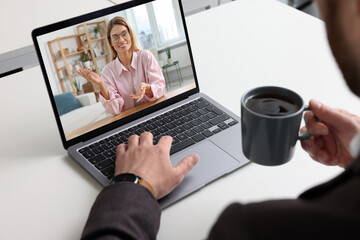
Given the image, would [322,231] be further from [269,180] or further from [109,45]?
[109,45]

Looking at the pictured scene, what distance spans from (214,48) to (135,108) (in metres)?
0.44

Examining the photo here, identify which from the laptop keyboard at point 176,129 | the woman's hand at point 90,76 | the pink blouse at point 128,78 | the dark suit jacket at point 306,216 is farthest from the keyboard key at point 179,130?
the dark suit jacket at point 306,216

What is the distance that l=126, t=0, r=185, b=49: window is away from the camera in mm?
1006

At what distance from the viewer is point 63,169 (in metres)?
0.95

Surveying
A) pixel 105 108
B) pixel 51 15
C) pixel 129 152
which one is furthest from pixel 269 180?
pixel 51 15

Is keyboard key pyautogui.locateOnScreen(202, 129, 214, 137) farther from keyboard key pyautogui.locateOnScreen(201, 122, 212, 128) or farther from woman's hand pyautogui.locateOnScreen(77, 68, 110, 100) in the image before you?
woman's hand pyautogui.locateOnScreen(77, 68, 110, 100)

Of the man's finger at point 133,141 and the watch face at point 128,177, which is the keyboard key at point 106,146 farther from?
the watch face at point 128,177

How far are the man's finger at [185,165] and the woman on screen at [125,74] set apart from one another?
0.23 meters

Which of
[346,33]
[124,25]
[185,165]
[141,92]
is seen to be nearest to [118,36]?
[124,25]

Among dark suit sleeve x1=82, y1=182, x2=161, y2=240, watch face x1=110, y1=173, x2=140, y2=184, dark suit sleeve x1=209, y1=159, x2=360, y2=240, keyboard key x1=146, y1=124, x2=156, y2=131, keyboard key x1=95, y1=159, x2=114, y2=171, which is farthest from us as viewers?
keyboard key x1=146, y1=124, x2=156, y2=131

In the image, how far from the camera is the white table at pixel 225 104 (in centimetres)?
82

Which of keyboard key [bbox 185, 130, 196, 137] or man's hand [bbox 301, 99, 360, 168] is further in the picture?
keyboard key [bbox 185, 130, 196, 137]

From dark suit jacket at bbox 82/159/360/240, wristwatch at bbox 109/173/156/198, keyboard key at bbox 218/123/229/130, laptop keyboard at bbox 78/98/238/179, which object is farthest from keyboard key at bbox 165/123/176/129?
dark suit jacket at bbox 82/159/360/240

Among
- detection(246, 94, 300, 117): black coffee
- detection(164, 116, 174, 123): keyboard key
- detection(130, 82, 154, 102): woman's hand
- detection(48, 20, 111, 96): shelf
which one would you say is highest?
detection(48, 20, 111, 96): shelf
